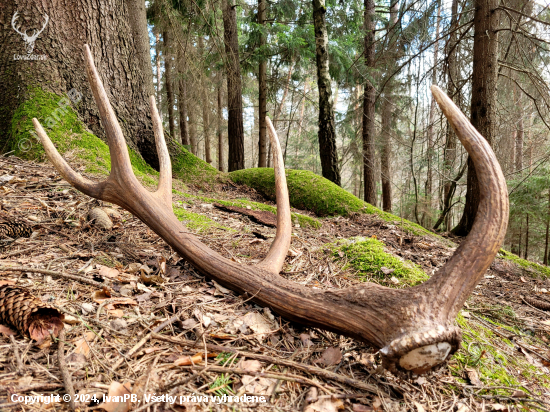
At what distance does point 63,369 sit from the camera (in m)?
0.99

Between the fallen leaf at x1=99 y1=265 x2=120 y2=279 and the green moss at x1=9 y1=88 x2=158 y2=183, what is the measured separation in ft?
5.42

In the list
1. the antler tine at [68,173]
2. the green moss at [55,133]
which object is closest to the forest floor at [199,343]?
the antler tine at [68,173]

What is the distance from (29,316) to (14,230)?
113 cm

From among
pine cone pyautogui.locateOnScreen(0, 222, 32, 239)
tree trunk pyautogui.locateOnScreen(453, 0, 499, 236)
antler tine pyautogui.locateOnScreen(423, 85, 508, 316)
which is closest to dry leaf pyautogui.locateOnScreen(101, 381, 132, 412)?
antler tine pyautogui.locateOnScreen(423, 85, 508, 316)

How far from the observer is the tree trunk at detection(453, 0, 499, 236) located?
4.14m

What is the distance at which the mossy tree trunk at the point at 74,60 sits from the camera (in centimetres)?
322

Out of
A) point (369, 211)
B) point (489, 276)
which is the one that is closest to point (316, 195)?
point (369, 211)

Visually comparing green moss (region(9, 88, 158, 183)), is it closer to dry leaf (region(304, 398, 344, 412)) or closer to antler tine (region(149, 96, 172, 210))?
antler tine (region(149, 96, 172, 210))

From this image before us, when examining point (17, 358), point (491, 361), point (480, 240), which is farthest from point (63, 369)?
point (491, 361)

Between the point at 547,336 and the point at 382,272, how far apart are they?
117 centimetres

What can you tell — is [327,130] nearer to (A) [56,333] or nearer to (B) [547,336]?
(B) [547,336]

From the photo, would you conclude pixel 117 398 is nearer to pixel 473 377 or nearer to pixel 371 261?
pixel 473 377

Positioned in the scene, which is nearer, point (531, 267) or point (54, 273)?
point (54, 273)

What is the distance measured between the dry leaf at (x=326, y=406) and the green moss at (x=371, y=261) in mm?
1143
